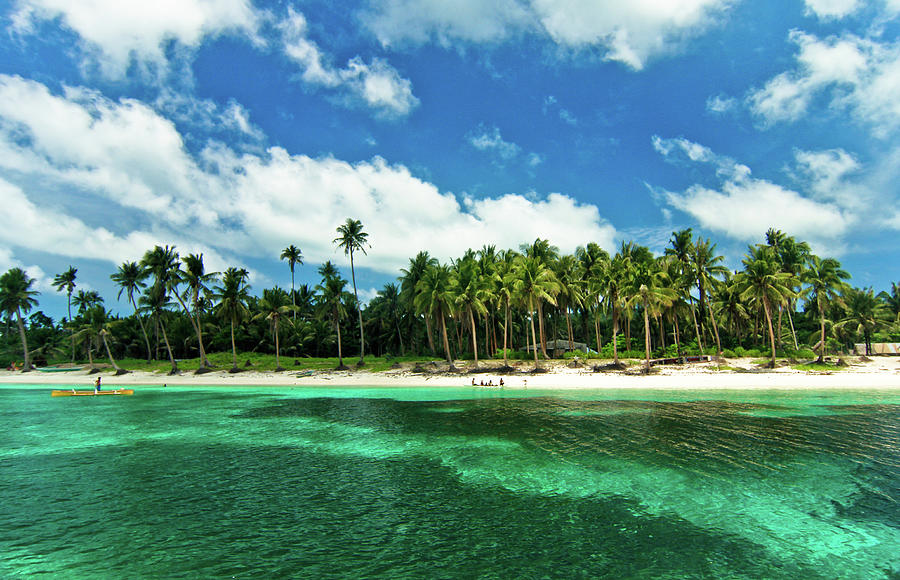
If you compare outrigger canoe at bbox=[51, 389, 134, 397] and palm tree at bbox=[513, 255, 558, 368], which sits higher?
palm tree at bbox=[513, 255, 558, 368]

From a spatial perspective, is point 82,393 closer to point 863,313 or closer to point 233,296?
point 233,296

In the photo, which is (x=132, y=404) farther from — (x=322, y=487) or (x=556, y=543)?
(x=556, y=543)

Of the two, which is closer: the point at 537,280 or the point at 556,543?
the point at 556,543

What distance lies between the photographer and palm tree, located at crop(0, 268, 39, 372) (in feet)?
226

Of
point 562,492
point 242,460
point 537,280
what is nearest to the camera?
point 562,492

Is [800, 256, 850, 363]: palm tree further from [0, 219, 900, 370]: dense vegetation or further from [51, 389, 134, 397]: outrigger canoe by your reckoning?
[51, 389, 134, 397]: outrigger canoe

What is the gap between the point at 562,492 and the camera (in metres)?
12.3

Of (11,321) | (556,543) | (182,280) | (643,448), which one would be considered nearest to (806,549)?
(556,543)

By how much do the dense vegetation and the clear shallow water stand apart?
24.7m

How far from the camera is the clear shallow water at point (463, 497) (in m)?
8.37

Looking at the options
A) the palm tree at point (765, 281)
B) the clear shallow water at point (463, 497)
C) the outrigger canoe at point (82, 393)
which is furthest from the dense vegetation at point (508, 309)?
the clear shallow water at point (463, 497)

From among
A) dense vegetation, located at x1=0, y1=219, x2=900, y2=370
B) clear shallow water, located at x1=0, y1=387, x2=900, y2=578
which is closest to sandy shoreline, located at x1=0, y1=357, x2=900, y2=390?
dense vegetation, located at x1=0, y1=219, x2=900, y2=370

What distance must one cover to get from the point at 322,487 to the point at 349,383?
35.5 meters

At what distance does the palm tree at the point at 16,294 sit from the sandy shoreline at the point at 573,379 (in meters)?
16.9
